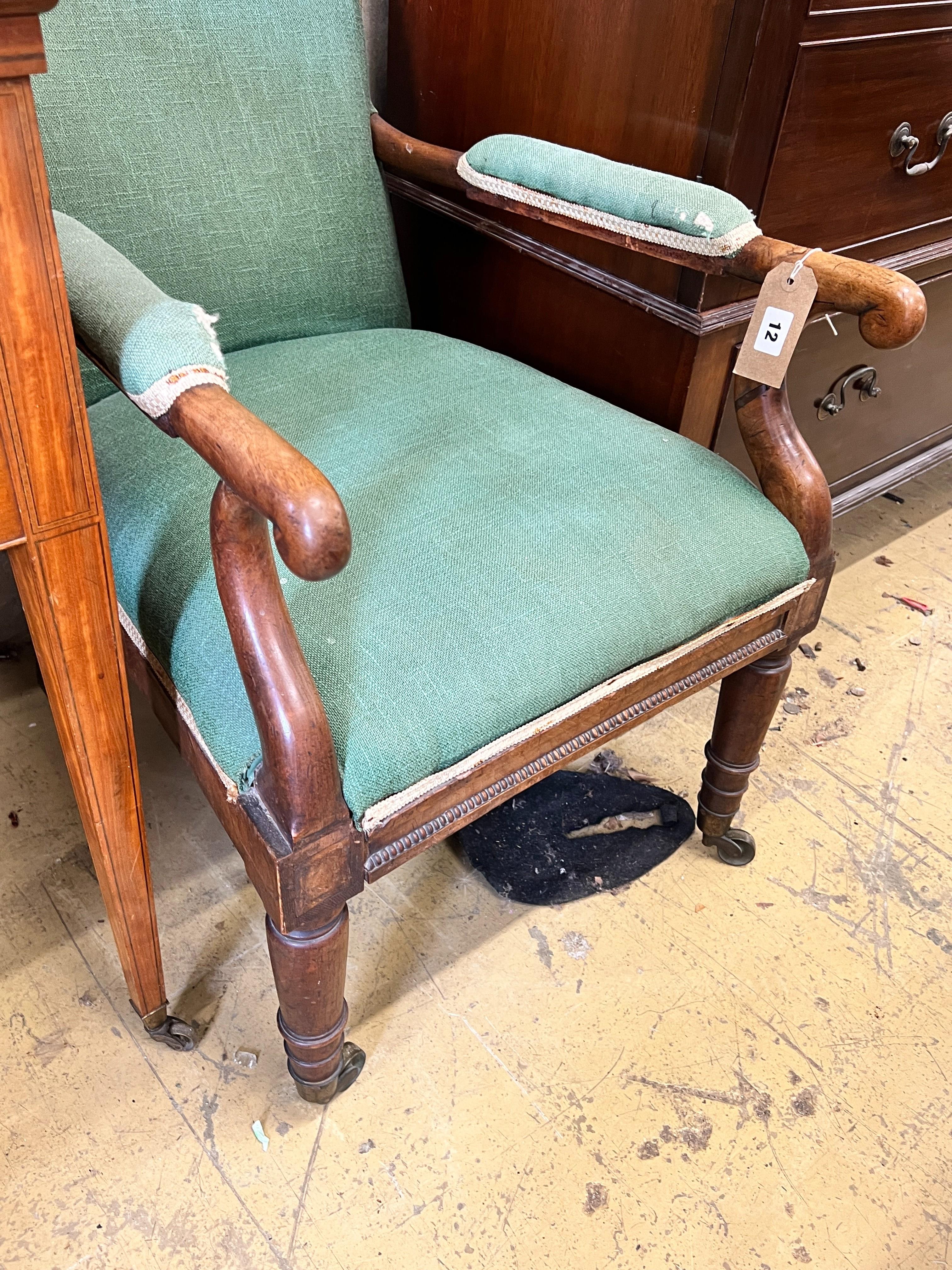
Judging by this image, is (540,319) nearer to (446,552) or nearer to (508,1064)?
(446,552)

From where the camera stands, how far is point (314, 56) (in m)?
1.05

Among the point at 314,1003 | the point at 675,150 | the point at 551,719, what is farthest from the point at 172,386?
the point at 675,150

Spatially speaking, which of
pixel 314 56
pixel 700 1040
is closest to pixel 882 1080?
pixel 700 1040

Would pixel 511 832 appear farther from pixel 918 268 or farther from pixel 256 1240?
pixel 918 268

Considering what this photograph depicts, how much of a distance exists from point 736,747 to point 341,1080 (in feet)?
1.76

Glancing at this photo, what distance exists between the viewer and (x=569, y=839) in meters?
1.20

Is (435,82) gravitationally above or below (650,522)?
above

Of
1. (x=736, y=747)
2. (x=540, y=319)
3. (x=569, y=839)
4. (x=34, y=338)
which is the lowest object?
(x=569, y=839)

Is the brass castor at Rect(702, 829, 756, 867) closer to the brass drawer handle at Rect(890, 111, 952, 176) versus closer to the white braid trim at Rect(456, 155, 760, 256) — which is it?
the white braid trim at Rect(456, 155, 760, 256)

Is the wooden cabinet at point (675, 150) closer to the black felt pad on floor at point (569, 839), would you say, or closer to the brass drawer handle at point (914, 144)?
the brass drawer handle at point (914, 144)

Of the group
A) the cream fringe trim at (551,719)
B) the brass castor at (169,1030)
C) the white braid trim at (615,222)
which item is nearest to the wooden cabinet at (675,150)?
the white braid trim at (615,222)

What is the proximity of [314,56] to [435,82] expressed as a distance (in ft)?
0.72

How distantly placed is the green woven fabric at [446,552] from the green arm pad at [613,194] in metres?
0.17

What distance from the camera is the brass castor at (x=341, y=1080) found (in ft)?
2.85
